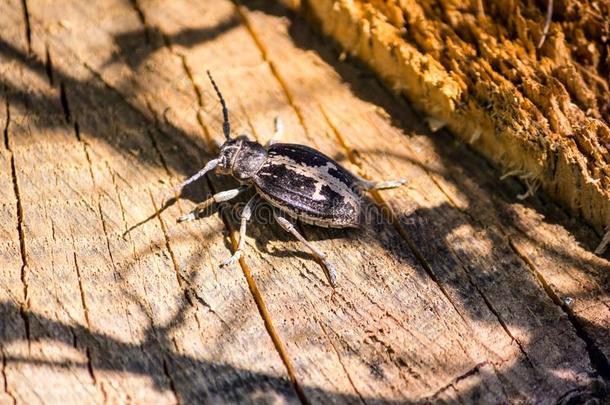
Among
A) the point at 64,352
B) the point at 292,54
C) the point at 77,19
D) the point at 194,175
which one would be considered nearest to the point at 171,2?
the point at 77,19

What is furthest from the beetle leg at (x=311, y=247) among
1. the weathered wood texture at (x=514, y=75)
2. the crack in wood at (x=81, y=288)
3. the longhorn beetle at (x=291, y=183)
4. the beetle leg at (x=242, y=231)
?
the weathered wood texture at (x=514, y=75)

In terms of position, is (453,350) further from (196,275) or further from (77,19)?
(77,19)

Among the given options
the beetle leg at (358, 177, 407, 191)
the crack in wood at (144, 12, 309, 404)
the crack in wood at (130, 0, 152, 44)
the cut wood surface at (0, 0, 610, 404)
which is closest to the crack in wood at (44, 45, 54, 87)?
the cut wood surface at (0, 0, 610, 404)

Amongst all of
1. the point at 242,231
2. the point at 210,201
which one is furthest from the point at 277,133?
the point at 242,231

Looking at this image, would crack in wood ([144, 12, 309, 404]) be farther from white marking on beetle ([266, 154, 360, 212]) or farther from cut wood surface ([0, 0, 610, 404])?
white marking on beetle ([266, 154, 360, 212])

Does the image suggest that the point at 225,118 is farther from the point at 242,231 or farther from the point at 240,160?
the point at 242,231

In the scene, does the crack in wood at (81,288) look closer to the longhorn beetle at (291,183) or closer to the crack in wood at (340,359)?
the longhorn beetle at (291,183)
